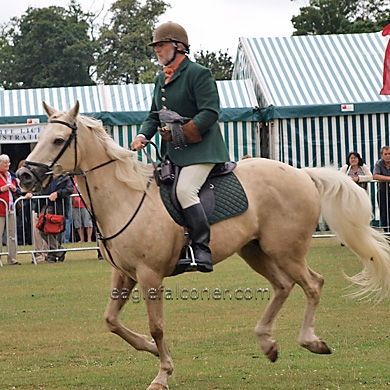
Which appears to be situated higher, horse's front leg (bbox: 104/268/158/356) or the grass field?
horse's front leg (bbox: 104/268/158/356)

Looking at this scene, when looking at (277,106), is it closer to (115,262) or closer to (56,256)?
(56,256)

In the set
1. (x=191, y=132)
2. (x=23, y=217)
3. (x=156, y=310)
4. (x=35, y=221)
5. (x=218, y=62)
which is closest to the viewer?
(x=156, y=310)

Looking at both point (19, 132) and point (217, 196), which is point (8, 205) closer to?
point (19, 132)

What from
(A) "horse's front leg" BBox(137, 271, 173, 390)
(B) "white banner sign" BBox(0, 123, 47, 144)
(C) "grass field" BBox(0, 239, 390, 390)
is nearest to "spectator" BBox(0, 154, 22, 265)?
(B) "white banner sign" BBox(0, 123, 47, 144)

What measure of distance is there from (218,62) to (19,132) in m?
33.7

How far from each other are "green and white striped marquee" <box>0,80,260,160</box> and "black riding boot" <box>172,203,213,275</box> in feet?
41.3

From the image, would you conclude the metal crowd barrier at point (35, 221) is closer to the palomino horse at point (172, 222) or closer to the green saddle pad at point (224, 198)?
the palomino horse at point (172, 222)

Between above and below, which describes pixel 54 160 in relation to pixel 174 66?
below

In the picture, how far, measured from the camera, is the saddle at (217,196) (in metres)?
7.17

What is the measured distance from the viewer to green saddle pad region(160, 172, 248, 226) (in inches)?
284

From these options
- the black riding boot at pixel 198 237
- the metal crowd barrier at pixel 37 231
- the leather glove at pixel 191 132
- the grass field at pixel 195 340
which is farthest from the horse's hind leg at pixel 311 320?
the metal crowd barrier at pixel 37 231

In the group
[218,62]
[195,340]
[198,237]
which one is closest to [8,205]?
[195,340]

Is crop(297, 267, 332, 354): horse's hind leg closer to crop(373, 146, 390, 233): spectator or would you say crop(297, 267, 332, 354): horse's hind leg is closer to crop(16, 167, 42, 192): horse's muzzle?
crop(16, 167, 42, 192): horse's muzzle

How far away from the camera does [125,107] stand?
2008 cm
